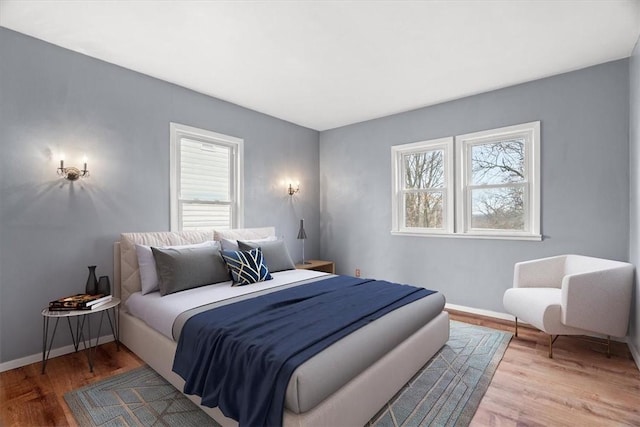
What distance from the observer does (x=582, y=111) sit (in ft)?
10.3

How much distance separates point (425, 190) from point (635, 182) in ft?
6.72

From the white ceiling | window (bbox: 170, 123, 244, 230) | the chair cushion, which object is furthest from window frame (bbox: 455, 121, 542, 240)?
window (bbox: 170, 123, 244, 230)

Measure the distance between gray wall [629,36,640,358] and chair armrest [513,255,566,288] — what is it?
20.9 inches

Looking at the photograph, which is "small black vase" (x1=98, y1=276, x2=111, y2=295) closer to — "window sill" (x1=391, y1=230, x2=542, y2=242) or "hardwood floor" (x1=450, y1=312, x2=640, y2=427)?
"hardwood floor" (x1=450, y1=312, x2=640, y2=427)

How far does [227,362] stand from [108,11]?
2.55 metres

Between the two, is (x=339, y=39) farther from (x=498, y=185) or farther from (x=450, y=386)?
(x=450, y=386)

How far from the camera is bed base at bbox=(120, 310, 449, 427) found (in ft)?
5.11

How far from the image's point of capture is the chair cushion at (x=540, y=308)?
263cm

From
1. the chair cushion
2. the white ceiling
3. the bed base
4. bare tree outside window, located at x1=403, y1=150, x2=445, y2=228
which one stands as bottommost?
the bed base

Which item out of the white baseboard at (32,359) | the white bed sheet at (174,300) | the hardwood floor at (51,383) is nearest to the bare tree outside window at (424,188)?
the white bed sheet at (174,300)

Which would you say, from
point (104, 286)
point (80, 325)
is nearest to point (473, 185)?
point (104, 286)

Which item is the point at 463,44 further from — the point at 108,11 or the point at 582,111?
the point at 108,11

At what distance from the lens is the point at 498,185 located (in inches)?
145

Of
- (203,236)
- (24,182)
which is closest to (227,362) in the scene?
(203,236)
